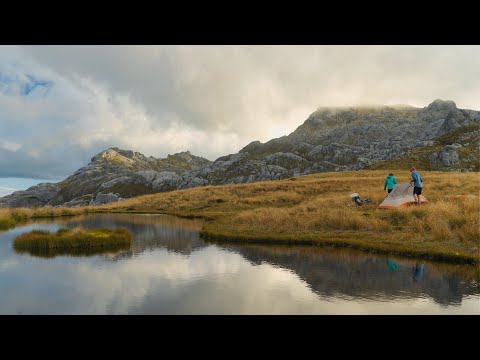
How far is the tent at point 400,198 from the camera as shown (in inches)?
1407

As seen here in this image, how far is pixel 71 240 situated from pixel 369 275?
25.9 metres

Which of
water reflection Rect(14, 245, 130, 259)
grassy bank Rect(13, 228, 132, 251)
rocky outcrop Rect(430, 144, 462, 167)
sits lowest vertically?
water reflection Rect(14, 245, 130, 259)

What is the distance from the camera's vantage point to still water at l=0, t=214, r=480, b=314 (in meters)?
15.7

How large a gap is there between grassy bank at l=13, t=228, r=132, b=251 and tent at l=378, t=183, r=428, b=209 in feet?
89.9

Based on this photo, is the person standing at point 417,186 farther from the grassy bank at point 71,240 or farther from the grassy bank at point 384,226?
the grassy bank at point 71,240

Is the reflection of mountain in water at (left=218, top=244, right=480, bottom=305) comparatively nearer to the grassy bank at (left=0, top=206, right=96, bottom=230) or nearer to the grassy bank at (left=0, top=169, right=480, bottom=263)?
the grassy bank at (left=0, top=169, right=480, bottom=263)

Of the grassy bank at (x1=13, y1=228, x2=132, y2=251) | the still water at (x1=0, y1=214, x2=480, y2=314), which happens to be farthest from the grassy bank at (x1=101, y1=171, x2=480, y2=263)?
the grassy bank at (x1=13, y1=228, x2=132, y2=251)

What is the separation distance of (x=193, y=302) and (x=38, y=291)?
366 inches

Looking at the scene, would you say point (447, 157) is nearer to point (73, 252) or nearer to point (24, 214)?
point (24, 214)

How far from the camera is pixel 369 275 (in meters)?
20.0

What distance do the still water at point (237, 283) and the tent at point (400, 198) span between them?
13.3 meters

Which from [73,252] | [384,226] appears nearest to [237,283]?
[384,226]

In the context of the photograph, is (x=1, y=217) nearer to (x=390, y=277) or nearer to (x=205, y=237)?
(x=205, y=237)
